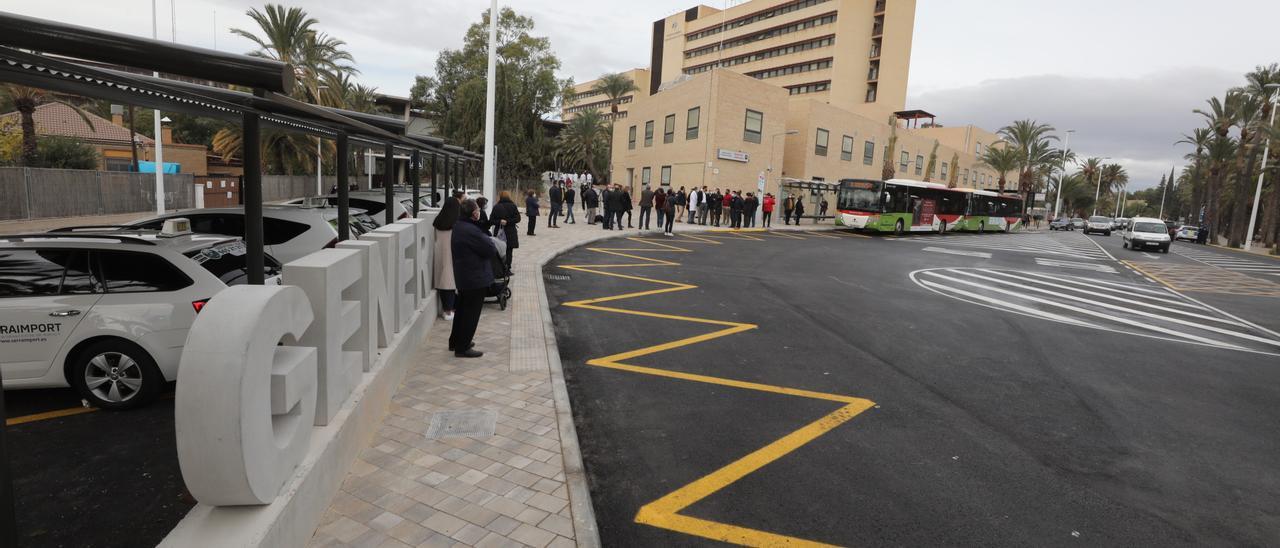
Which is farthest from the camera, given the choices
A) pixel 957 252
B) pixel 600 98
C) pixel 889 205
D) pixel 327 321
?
pixel 600 98

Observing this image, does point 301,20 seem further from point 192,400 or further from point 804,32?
point 804,32

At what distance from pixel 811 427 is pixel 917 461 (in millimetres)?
881

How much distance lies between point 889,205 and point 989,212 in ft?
47.8

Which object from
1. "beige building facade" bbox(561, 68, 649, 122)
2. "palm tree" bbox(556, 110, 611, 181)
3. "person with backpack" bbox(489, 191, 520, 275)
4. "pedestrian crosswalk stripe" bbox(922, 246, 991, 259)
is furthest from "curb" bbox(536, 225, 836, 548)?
"beige building facade" bbox(561, 68, 649, 122)

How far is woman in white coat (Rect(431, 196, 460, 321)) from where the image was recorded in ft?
25.2

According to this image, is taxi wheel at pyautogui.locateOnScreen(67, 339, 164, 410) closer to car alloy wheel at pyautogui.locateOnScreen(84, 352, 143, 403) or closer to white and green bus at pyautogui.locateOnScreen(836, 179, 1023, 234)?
car alloy wheel at pyautogui.locateOnScreen(84, 352, 143, 403)

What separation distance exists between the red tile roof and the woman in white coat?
45.4 m

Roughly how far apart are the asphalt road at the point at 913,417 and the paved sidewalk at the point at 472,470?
10.7 inches

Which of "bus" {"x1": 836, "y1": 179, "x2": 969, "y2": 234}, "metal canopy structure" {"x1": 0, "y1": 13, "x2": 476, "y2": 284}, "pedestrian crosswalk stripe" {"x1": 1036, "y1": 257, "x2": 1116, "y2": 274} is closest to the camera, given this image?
"metal canopy structure" {"x1": 0, "y1": 13, "x2": 476, "y2": 284}

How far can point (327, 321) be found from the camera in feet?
12.7

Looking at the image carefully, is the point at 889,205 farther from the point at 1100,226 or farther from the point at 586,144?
the point at 586,144

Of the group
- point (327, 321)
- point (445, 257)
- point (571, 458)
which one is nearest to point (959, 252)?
point (445, 257)

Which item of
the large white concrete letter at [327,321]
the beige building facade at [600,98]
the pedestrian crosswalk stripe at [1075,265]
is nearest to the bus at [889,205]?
the pedestrian crosswalk stripe at [1075,265]

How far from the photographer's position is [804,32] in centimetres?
6631
